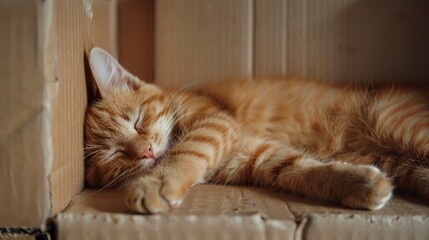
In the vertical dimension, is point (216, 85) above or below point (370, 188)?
above

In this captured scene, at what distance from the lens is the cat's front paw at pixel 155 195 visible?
0.98 meters

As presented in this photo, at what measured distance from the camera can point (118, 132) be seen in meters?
1.38

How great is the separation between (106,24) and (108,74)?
1.50ft

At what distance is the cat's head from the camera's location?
1.34 m

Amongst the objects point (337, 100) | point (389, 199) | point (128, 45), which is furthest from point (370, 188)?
point (128, 45)

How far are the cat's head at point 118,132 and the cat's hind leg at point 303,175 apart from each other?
0.83 feet

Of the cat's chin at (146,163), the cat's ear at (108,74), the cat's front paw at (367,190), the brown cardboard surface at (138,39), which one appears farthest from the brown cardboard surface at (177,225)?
the brown cardboard surface at (138,39)

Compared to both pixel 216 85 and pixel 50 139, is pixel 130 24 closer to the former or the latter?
pixel 216 85

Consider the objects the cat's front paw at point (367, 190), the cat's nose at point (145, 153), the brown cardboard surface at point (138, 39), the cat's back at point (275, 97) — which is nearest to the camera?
the cat's front paw at point (367, 190)

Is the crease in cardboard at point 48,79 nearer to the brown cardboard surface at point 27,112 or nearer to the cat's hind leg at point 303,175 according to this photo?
the brown cardboard surface at point 27,112

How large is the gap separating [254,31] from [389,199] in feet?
3.01

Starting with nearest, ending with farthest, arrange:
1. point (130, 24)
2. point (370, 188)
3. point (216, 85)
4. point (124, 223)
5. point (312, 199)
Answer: point (124, 223)
point (370, 188)
point (312, 199)
point (216, 85)
point (130, 24)

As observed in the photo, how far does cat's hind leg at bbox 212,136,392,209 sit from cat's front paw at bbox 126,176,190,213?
351mm

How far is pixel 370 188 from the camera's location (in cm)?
108
